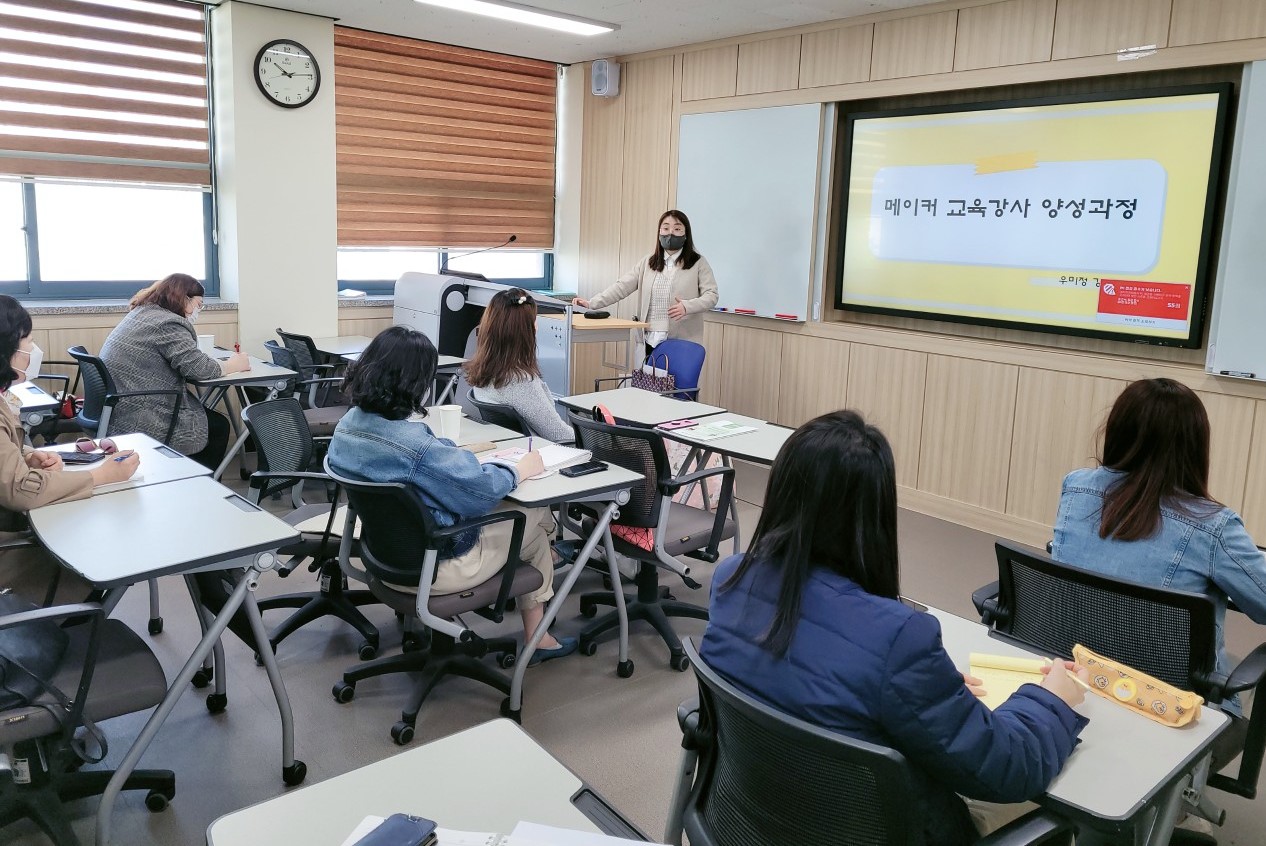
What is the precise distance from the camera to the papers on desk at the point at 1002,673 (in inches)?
67.4

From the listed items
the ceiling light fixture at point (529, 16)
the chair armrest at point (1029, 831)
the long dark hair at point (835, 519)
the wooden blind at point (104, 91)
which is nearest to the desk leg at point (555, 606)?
the long dark hair at point (835, 519)

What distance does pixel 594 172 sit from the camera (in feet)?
25.1

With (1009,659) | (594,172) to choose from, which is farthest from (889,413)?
(1009,659)

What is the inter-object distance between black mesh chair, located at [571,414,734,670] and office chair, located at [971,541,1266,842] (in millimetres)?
1283

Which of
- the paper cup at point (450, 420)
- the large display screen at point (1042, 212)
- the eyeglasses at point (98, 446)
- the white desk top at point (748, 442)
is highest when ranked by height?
the large display screen at point (1042, 212)

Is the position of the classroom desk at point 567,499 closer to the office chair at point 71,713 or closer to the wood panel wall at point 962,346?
the office chair at point 71,713

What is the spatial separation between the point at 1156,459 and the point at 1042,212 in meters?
3.02

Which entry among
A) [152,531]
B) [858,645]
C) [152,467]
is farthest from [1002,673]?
[152,467]

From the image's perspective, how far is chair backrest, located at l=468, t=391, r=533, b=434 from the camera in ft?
12.0

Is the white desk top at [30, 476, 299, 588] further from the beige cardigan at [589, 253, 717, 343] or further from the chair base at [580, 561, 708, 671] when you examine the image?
the beige cardigan at [589, 253, 717, 343]

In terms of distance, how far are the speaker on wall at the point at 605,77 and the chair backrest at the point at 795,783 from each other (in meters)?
6.40

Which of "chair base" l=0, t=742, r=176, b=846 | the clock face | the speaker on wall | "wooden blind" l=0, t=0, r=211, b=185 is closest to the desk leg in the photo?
"chair base" l=0, t=742, r=176, b=846

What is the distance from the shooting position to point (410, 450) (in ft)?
8.88

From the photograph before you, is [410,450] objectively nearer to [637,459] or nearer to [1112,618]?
[637,459]
